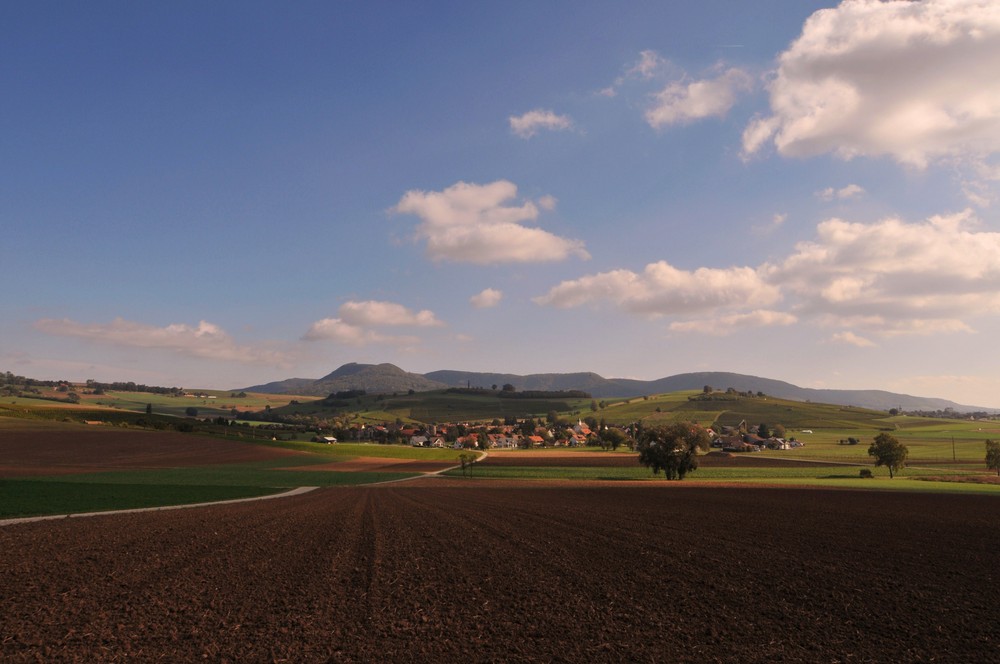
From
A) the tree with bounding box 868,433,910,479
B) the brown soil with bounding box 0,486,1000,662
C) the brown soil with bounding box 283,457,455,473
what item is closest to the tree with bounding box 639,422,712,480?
the tree with bounding box 868,433,910,479

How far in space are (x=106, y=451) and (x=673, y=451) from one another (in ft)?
273

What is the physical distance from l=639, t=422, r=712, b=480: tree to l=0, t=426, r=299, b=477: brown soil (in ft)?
205

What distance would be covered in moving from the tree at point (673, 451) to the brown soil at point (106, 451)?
6260 cm

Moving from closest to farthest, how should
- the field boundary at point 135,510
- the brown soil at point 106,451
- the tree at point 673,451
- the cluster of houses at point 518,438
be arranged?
the field boundary at point 135,510 → the brown soil at point 106,451 → the tree at point 673,451 → the cluster of houses at point 518,438

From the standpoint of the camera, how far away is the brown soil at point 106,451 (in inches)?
2965

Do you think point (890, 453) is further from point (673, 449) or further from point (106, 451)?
point (106, 451)

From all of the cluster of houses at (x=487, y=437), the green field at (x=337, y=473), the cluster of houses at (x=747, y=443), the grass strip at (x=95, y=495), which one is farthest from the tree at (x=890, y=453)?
the cluster of houses at (x=487, y=437)

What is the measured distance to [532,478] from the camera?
3233 inches

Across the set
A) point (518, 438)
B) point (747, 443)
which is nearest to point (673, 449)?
point (747, 443)

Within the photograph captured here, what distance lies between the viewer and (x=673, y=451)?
256 ft

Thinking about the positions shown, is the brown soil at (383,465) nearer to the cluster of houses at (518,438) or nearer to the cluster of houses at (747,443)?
the cluster of houses at (518,438)

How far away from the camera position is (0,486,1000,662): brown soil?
1241 centimetres

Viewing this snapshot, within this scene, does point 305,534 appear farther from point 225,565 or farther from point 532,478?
point 532,478

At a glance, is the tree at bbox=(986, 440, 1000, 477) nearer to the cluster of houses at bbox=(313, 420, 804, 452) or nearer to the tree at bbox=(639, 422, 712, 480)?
the tree at bbox=(639, 422, 712, 480)
